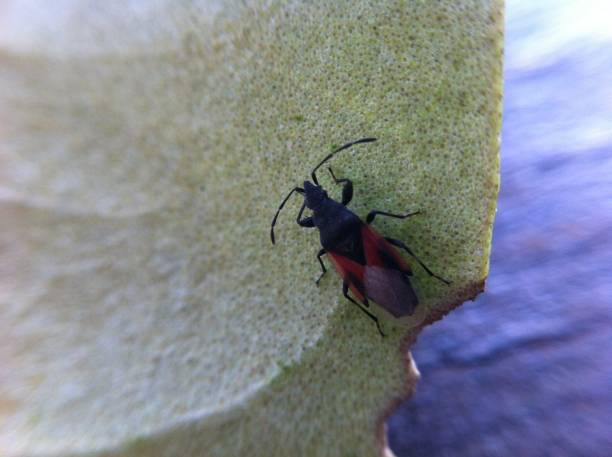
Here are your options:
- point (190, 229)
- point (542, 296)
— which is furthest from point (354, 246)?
point (542, 296)

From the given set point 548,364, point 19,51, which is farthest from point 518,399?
point 19,51

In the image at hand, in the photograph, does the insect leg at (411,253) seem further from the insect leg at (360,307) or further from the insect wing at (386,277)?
the insect leg at (360,307)

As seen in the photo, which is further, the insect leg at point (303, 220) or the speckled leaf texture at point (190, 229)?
the insect leg at point (303, 220)

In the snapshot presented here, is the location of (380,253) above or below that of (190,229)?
below

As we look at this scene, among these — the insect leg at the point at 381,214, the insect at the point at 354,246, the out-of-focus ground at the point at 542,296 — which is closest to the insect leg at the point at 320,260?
the insect at the point at 354,246

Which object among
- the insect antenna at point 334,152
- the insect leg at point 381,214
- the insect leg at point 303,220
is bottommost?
the insect leg at point 381,214

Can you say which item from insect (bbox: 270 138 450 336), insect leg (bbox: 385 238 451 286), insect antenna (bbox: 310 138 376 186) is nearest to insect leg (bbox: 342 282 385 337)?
insect (bbox: 270 138 450 336)

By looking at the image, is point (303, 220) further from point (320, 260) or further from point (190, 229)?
point (190, 229)
